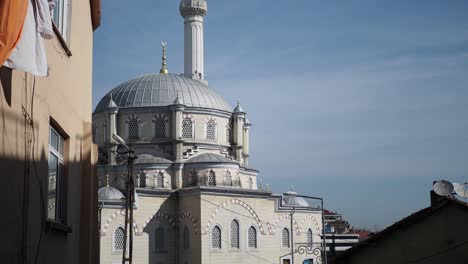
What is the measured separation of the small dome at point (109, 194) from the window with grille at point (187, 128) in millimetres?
5692

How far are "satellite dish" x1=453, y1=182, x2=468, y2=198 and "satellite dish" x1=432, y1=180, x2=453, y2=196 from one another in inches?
4.6

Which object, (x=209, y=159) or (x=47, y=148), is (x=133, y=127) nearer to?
(x=209, y=159)

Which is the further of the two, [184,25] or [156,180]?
[184,25]

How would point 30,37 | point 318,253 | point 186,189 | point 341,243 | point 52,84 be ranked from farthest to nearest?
point 341,243 → point 318,253 → point 186,189 → point 52,84 → point 30,37

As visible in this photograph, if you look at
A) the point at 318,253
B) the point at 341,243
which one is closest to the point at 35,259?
the point at 318,253

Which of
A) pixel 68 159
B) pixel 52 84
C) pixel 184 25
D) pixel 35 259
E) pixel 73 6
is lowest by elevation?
pixel 35 259

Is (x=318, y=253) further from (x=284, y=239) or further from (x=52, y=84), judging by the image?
(x=52, y=84)

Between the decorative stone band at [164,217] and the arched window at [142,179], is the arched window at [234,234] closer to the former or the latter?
the decorative stone band at [164,217]

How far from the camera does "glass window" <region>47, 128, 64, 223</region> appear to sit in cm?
753

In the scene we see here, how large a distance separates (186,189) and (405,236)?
83.6 feet

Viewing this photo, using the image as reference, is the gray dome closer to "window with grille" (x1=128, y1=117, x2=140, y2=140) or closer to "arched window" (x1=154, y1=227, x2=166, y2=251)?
"window with grille" (x1=128, y1=117, x2=140, y2=140)

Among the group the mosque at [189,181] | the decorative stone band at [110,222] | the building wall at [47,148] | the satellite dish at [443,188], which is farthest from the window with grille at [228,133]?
the building wall at [47,148]

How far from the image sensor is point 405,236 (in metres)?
13.1

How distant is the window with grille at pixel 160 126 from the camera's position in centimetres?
4109
